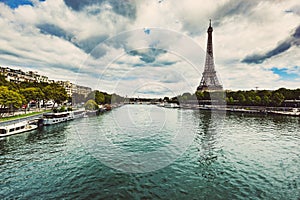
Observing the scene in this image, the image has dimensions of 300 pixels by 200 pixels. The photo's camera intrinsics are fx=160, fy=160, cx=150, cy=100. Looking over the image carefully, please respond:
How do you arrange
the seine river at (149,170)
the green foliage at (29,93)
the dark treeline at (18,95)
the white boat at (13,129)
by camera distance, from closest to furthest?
the seine river at (149,170) → the white boat at (13,129) → the dark treeline at (18,95) → the green foliage at (29,93)

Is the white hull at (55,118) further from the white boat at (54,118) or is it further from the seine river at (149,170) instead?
the seine river at (149,170)

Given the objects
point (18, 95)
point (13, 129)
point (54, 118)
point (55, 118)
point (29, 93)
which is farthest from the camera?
point (29, 93)

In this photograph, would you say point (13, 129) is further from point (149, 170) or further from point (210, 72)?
point (210, 72)

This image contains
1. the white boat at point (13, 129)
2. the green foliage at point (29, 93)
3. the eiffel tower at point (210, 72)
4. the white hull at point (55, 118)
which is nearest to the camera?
the white boat at point (13, 129)

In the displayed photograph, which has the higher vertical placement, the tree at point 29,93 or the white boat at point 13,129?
the tree at point 29,93

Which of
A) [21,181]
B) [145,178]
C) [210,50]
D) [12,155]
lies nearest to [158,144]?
[145,178]

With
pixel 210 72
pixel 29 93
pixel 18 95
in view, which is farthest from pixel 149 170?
pixel 210 72

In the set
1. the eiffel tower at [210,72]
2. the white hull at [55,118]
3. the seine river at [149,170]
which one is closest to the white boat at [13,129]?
the white hull at [55,118]

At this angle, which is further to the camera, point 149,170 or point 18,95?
point 18,95

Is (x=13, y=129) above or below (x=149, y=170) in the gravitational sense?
above

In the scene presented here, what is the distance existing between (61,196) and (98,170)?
12.6ft

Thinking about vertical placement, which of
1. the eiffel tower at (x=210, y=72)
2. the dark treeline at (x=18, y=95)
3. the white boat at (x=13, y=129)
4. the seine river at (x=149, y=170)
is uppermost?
the eiffel tower at (x=210, y=72)

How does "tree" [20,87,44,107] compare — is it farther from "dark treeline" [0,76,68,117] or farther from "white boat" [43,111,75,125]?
"white boat" [43,111,75,125]

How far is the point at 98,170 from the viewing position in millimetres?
13508
